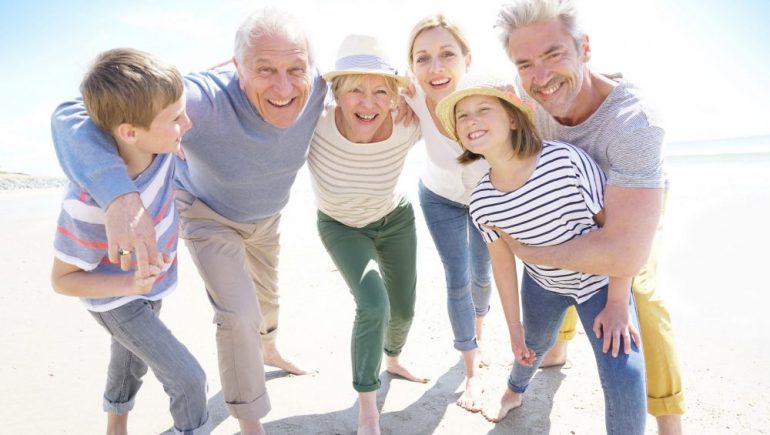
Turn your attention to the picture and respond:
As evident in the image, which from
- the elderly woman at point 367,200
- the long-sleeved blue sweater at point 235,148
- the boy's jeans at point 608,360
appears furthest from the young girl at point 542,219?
the long-sleeved blue sweater at point 235,148

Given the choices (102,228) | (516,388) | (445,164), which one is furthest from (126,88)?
(516,388)

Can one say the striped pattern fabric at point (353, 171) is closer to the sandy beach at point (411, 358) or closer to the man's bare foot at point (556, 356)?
the sandy beach at point (411, 358)

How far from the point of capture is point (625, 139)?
7.55 feet

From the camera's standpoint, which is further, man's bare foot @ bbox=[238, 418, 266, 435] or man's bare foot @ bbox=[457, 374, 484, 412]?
man's bare foot @ bbox=[457, 374, 484, 412]

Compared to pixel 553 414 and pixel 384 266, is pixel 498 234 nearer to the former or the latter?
pixel 384 266

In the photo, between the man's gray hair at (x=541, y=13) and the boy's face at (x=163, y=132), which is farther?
the man's gray hair at (x=541, y=13)

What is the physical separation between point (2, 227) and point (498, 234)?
496 inches

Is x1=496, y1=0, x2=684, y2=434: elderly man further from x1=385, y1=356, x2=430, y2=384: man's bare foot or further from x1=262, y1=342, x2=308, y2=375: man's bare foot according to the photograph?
Result: x1=262, y1=342, x2=308, y2=375: man's bare foot

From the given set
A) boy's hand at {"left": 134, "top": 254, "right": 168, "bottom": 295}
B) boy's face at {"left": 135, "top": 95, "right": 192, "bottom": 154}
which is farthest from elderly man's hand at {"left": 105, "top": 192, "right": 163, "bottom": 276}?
boy's face at {"left": 135, "top": 95, "right": 192, "bottom": 154}

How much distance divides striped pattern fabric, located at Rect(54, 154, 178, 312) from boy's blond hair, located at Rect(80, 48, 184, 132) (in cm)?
29

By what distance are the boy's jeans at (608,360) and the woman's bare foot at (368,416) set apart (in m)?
0.99

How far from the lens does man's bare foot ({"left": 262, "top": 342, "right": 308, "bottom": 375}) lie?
380cm

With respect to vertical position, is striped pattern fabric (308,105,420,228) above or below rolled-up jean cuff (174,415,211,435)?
above

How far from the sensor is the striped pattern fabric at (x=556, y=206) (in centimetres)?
235
